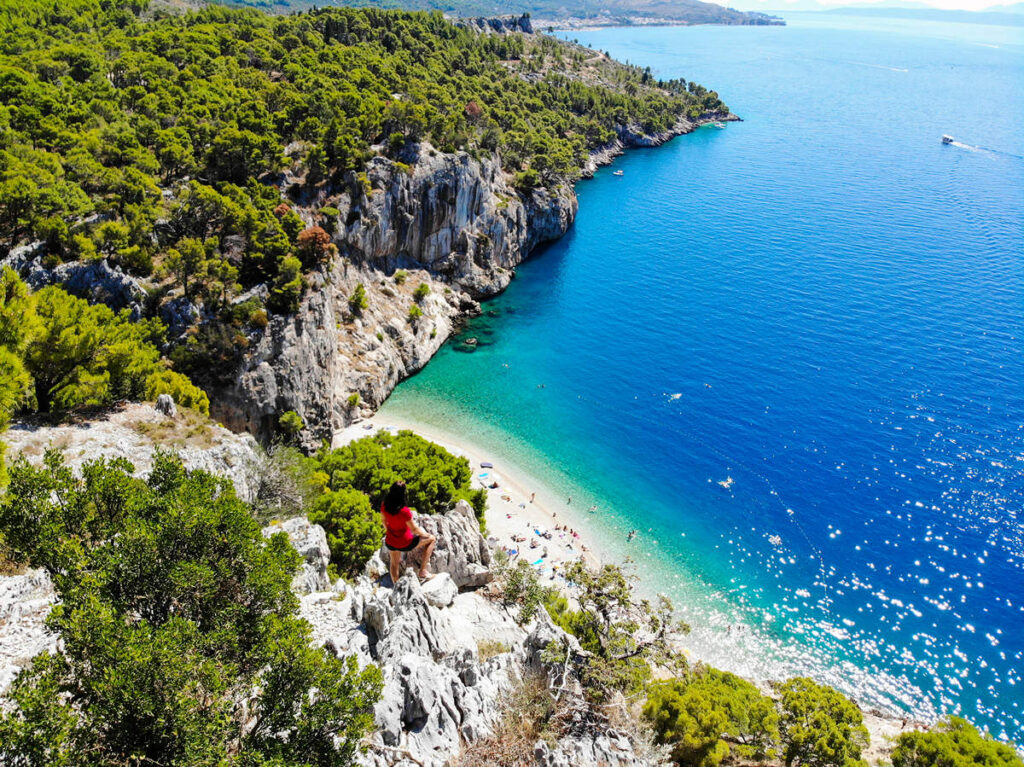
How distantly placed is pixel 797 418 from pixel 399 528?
54.9 metres

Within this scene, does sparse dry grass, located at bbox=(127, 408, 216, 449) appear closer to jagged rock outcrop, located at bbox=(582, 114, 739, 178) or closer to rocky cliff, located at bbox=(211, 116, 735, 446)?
rocky cliff, located at bbox=(211, 116, 735, 446)

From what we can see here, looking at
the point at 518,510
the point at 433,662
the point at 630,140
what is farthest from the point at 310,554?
the point at 630,140

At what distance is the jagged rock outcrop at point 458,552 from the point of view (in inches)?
1312

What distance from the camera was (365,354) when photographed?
209ft

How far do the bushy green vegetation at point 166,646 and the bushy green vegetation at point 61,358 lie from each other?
16.9 metres

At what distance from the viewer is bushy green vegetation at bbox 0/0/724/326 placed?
162ft

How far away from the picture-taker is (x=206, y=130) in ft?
211

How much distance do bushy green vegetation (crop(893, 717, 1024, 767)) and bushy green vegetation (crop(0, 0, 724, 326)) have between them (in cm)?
5333

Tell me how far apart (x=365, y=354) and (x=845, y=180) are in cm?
12702

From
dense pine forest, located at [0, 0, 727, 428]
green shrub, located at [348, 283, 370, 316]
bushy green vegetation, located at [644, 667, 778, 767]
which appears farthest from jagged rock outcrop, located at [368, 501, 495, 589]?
green shrub, located at [348, 283, 370, 316]

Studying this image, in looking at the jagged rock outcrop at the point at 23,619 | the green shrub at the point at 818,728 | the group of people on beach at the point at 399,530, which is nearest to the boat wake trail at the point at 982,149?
the green shrub at the point at 818,728

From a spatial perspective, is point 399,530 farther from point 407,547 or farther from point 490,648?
point 490,648

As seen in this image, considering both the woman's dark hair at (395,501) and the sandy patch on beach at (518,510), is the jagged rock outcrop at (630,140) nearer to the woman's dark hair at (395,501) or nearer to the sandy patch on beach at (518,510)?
the sandy patch on beach at (518,510)

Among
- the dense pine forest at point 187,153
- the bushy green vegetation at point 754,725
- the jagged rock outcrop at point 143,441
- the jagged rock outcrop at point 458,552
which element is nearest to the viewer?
the bushy green vegetation at point 754,725
